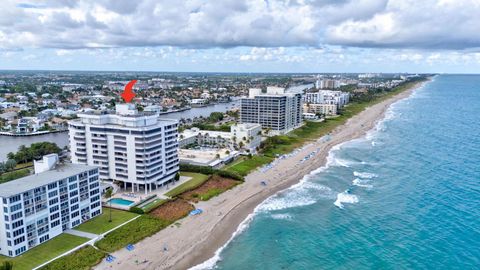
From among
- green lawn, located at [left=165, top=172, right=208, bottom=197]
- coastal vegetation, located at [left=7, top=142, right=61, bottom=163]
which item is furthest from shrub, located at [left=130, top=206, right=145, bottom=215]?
coastal vegetation, located at [left=7, top=142, right=61, bottom=163]

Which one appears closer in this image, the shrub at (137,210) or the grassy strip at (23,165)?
the shrub at (137,210)

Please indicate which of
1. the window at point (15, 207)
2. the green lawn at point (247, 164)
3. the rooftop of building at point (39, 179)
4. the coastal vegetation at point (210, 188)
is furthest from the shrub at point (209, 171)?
the window at point (15, 207)

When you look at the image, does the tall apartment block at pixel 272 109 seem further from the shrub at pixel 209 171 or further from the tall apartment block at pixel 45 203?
the tall apartment block at pixel 45 203

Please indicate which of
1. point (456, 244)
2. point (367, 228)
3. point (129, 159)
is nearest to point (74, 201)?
point (129, 159)

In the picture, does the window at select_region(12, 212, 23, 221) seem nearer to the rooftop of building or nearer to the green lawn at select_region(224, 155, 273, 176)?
the rooftop of building

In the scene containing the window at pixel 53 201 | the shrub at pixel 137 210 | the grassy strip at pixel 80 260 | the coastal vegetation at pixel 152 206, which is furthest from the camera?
the coastal vegetation at pixel 152 206

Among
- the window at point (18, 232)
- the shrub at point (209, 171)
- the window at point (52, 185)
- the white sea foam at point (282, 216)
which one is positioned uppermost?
the window at point (52, 185)

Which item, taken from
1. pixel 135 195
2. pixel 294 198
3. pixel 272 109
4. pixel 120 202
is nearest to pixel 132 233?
pixel 120 202

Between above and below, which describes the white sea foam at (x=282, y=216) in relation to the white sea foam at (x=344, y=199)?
below
